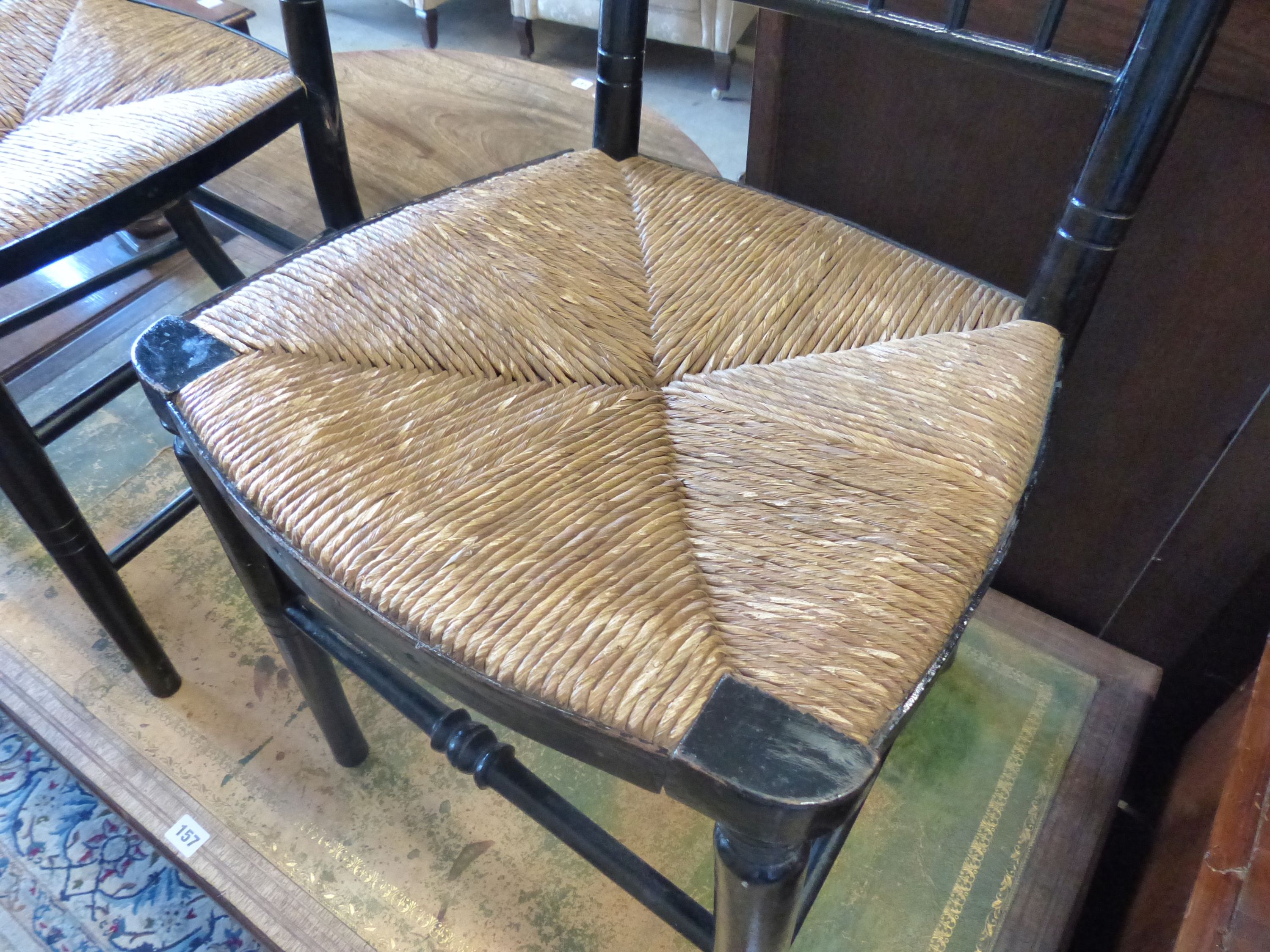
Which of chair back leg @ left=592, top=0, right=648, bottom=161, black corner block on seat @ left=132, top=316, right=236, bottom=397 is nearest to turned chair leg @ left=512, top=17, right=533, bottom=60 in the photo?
chair back leg @ left=592, top=0, right=648, bottom=161

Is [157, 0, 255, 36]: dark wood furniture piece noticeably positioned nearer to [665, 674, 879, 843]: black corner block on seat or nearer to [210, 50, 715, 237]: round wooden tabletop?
[210, 50, 715, 237]: round wooden tabletop

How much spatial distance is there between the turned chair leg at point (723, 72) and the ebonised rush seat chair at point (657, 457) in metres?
1.89

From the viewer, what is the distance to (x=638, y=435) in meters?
0.46

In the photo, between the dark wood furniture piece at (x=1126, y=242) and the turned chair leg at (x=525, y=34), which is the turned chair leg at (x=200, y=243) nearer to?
the dark wood furniture piece at (x=1126, y=242)

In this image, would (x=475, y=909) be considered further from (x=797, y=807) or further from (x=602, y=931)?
(x=797, y=807)

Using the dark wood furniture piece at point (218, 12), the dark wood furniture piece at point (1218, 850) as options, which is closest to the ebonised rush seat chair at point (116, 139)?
the dark wood furniture piece at point (218, 12)

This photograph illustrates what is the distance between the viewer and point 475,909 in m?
0.71

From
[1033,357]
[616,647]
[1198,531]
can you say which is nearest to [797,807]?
[616,647]

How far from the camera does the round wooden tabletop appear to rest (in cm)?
101

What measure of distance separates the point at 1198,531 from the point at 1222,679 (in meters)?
0.14

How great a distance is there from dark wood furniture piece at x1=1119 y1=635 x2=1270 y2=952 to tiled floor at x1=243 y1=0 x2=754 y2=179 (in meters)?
1.72

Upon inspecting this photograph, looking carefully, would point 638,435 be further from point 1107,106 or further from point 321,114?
point 321,114

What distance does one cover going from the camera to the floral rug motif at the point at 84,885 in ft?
2.46

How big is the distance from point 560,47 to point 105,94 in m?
2.24
